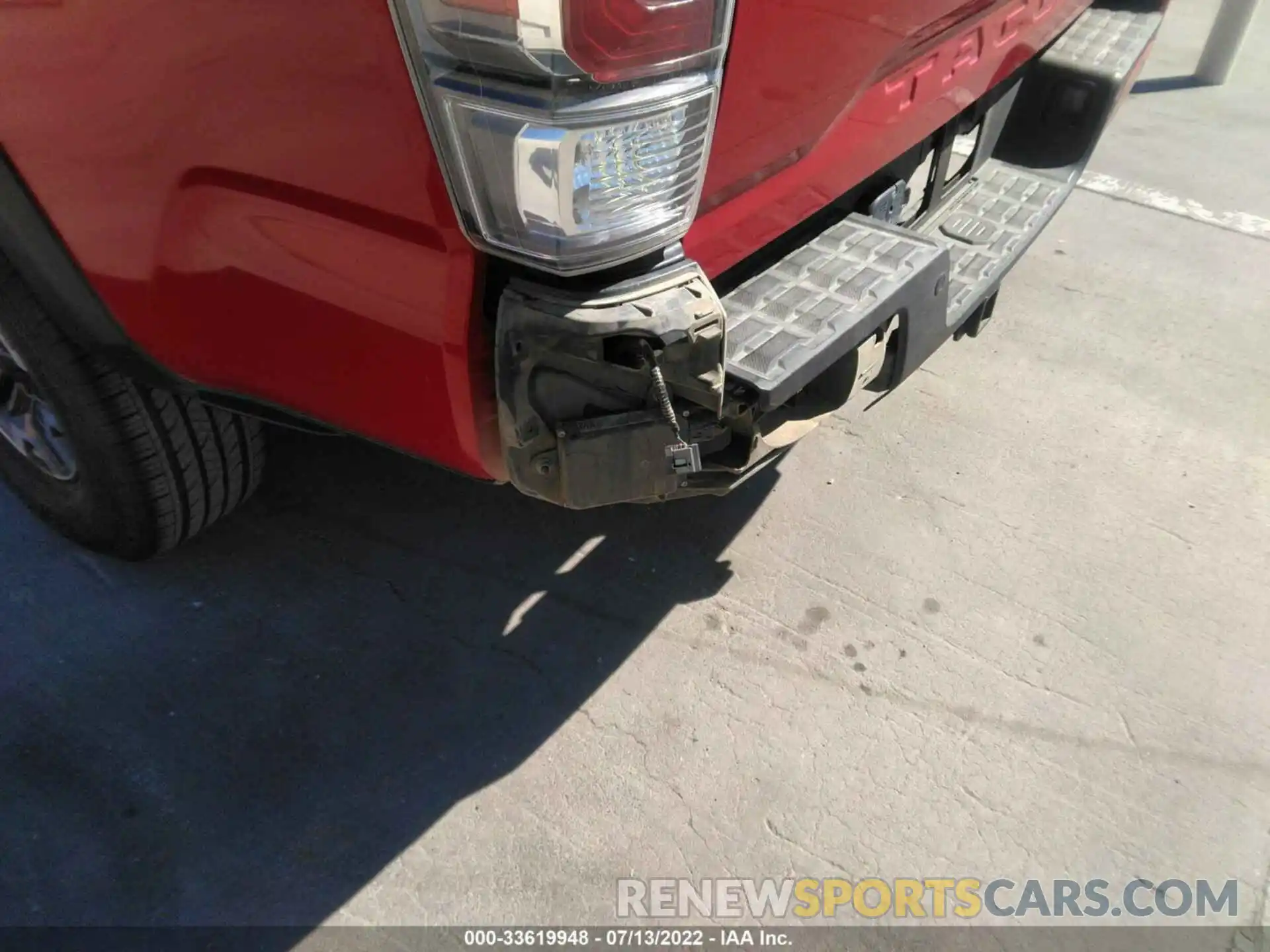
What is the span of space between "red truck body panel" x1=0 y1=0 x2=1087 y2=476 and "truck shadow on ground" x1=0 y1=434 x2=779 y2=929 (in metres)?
0.75

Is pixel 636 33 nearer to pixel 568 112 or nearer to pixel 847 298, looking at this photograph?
pixel 568 112

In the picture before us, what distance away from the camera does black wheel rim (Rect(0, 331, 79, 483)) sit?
2174mm

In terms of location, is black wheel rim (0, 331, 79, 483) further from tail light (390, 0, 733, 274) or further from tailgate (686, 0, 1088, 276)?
tailgate (686, 0, 1088, 276)

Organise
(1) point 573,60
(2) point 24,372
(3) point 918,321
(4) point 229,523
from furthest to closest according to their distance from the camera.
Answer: (4) point 229,523 → (2) point 24,372 → (3) point 918,321 → (1) point 573,60

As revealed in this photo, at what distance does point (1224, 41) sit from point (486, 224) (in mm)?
5946

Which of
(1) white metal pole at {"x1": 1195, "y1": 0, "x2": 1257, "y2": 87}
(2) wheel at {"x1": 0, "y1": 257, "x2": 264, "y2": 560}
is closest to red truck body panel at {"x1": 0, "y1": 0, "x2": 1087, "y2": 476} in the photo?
(2) wheel at {"x1": 0, "y1": 257, "x2": 264, "y2": 560}

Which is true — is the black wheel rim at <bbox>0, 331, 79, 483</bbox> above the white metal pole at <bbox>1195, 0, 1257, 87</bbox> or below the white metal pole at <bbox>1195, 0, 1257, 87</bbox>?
above

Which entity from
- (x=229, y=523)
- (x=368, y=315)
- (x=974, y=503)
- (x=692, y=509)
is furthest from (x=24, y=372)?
(x=974, y=503)

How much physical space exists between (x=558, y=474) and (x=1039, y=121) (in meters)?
2.13

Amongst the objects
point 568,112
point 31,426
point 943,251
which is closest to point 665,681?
point 943,251

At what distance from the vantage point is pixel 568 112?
3.67 ft

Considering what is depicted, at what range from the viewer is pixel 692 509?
2609mm

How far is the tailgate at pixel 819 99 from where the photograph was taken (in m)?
1.42

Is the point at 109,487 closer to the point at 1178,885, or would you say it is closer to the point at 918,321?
the point at 918,321
